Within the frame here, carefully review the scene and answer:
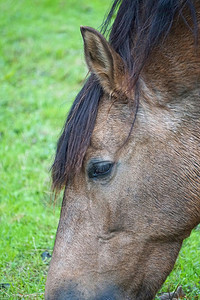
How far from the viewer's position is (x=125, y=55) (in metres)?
2.59

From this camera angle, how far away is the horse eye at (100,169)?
Answer: 249 centimetres

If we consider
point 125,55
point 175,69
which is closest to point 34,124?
point 125,55

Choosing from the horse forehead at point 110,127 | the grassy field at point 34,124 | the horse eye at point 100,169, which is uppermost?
the horse forehead at point 110,127

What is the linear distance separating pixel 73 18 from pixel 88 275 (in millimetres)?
8498

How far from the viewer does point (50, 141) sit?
5.80 metres

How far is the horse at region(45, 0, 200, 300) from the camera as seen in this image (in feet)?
8.12

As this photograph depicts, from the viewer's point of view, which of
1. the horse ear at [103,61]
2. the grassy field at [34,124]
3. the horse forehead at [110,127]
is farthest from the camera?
the grassy field at [34,124]

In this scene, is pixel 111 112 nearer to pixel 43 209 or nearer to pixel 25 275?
pixel 25 275

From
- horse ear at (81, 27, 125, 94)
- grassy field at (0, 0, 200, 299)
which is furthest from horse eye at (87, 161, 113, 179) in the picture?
grassy field at (0, 0, 200, 299)

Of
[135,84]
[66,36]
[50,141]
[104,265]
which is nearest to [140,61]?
[135,84]

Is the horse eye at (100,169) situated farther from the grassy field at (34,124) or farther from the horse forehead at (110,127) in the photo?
the grassy field at (34,124)

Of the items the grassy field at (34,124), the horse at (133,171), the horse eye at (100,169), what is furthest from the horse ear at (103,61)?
the grassy field at (34,124)

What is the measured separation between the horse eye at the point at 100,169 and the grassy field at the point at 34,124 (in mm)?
879

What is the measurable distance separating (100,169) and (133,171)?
18 cm
